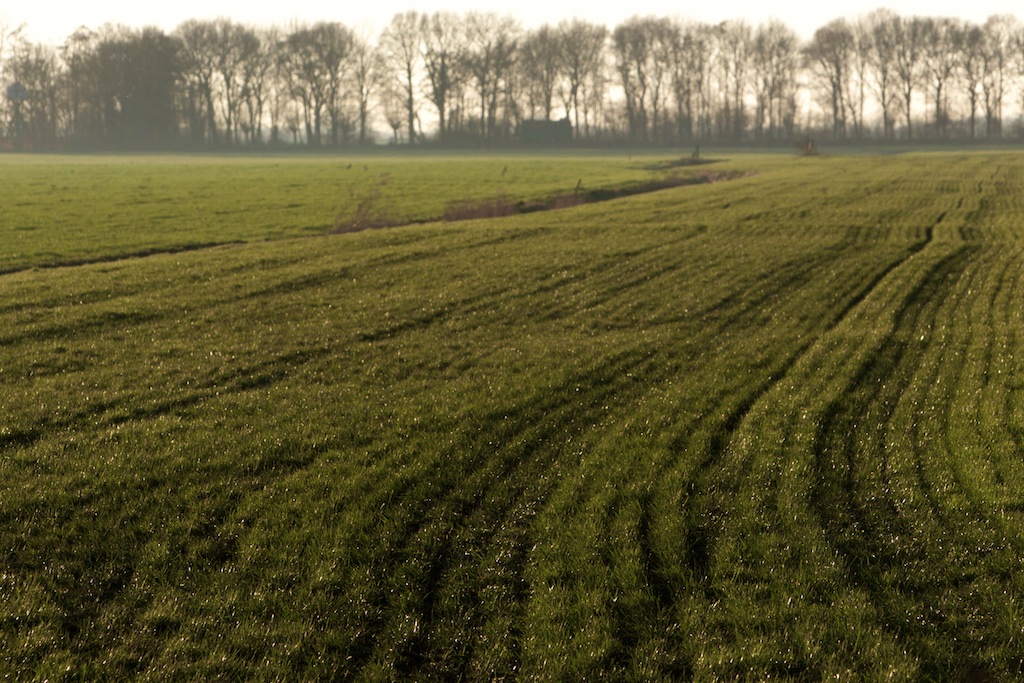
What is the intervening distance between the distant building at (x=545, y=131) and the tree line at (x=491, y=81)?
476cm

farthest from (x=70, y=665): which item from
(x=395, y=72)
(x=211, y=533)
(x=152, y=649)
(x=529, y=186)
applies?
(x=395, y=72)

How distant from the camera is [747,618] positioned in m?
7.21

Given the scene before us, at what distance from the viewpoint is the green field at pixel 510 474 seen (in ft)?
22.7

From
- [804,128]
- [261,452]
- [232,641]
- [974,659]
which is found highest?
[804,128]

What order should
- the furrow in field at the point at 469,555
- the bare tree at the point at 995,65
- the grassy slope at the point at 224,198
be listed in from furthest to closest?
the bare tree at the point at 995,65
the grassy slope at the point at 224,198
the furrow in field at the point at 469,555

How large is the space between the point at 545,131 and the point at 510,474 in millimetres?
120287

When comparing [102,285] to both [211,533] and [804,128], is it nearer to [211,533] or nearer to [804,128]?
Result: [211,533]

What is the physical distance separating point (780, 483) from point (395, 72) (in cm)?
12808

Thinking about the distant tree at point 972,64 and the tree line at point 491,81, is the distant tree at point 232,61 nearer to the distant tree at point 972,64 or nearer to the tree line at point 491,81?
the tree line at point 491,81

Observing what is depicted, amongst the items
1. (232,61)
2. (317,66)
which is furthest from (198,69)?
(317,66)

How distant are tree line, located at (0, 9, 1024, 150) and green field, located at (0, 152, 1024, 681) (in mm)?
111962

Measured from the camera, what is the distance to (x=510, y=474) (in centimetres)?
1014

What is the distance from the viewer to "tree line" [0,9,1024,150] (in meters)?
120

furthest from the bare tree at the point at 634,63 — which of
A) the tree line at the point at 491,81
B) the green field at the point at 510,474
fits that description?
the green field at the point at 510,474
